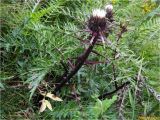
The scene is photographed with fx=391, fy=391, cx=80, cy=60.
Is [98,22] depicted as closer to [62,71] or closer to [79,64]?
[79,64]

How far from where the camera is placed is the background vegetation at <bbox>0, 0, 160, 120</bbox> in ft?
5.39

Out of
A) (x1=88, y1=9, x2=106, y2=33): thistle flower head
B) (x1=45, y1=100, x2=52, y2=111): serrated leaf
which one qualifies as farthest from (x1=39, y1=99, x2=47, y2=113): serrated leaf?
(x1=88, y1=9, x2=106, y2=33): thistle flower head

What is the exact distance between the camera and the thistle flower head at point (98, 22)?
1.46 meters

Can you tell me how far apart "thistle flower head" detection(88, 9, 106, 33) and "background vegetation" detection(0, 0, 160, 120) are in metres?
0.11

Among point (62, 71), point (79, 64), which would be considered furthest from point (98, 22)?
point (62, 71)

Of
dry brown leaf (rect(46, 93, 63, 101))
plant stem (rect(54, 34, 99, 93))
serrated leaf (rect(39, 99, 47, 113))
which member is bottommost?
serrated leaf (rect(39, 99, 47, 113))

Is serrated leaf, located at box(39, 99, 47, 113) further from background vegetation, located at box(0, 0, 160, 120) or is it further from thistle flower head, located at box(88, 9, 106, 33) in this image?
thistle flower head, located at box(88, 9, 106, 33)

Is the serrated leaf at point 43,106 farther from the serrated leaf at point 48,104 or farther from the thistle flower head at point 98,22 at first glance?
the thistle flower head at point 98,22

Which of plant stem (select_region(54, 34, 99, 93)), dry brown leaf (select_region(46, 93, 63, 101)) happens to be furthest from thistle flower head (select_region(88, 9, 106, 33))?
dry brown leaf (select_region(46, 93, 63, 101))

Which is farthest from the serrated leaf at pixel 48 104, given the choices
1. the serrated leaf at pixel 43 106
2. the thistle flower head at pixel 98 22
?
the thistle flower head at pixel 98 22

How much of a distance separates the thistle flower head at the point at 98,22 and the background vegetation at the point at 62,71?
114 millimetres

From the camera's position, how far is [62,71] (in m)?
1.77

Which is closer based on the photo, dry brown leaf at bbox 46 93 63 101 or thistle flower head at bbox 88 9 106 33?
thistle flower head at bbox 88 9 106 33

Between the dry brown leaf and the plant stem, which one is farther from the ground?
the plant stem
